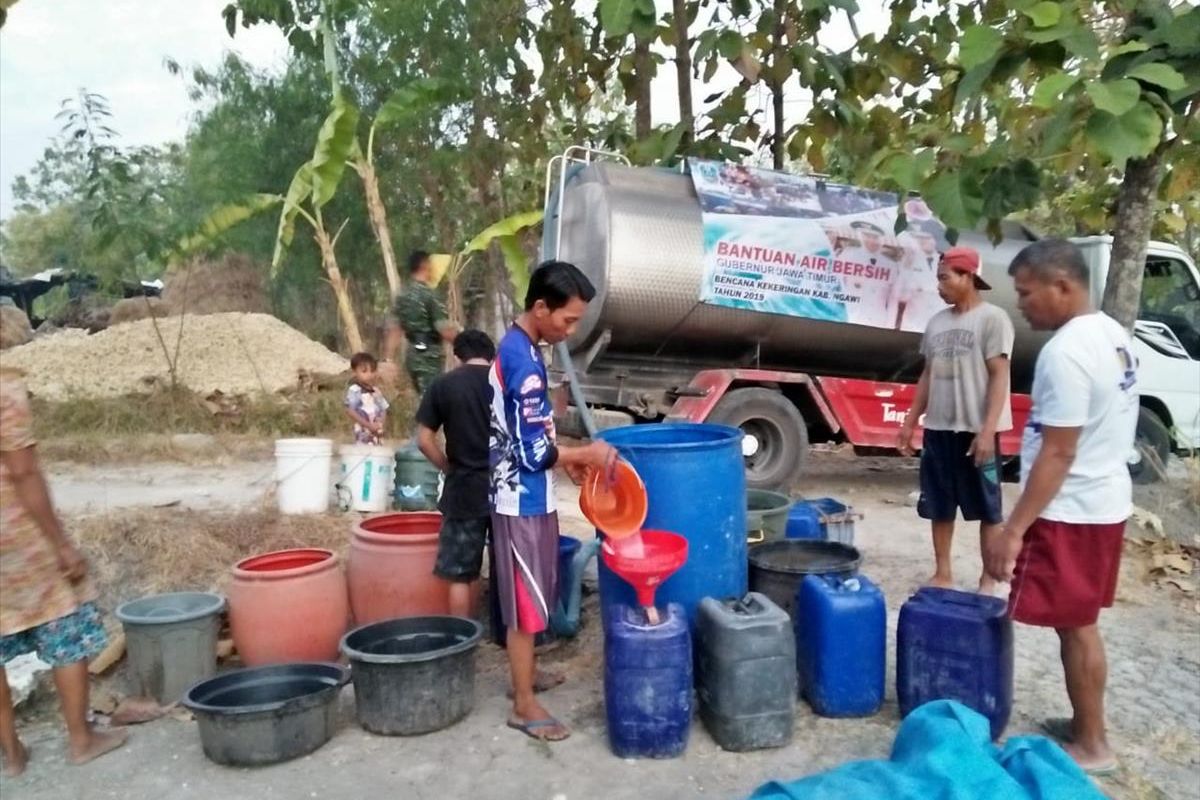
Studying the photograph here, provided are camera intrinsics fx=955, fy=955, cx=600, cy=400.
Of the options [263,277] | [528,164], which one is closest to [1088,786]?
[528,164]

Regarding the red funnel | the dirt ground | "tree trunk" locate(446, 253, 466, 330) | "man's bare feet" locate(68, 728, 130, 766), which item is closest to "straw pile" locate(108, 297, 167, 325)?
"tree trunk" locate(446, 253, 466, 330)

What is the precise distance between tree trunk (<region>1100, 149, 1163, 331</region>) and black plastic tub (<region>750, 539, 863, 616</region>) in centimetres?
303

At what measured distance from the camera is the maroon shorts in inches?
128

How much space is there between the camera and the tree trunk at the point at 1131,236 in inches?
231

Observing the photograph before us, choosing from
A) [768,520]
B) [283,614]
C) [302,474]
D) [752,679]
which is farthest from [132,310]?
[752,679]

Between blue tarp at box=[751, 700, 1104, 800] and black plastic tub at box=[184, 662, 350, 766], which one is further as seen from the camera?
black plastic tub at box=[184, 662, 350, 766]

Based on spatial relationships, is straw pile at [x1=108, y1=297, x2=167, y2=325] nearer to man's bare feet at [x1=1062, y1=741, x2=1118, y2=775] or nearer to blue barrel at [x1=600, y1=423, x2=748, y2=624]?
blue barrel at [x1=600, y1=423, x2=748, y2=624]

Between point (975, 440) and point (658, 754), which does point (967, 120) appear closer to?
point (975, 440)

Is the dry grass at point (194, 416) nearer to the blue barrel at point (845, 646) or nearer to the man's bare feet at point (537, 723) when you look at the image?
the man's bare feet at point (537, 723)

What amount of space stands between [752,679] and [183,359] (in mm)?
10657

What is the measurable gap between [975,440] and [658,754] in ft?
7.63

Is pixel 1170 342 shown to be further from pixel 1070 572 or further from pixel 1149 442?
pixel 1070 572

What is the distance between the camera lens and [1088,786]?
259 cm

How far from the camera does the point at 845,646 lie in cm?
373
